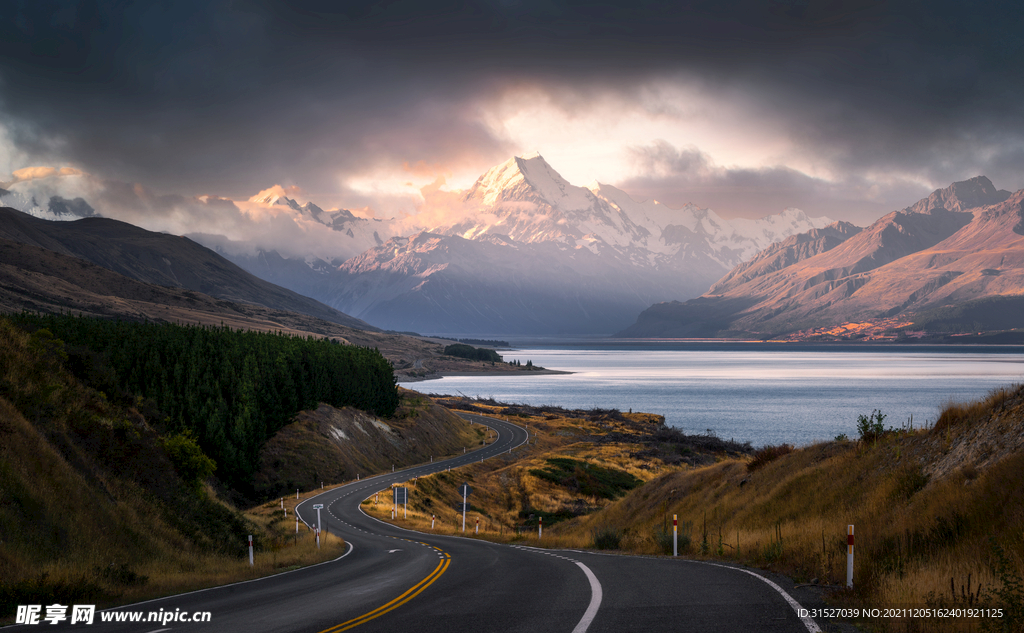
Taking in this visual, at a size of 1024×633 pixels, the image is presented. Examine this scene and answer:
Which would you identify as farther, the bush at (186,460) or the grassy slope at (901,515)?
the bush at (186,460)

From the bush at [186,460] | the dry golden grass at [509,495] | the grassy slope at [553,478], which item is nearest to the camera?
the bush at [186,460]

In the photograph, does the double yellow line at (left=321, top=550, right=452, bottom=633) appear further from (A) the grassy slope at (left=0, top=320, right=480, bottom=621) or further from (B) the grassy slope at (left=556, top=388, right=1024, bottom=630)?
(B) the grassy slope at (left=556, top=388, right=1024, bottom=630)

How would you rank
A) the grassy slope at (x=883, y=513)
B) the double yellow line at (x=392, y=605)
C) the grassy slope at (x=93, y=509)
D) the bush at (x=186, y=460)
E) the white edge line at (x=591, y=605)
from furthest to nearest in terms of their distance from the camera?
the bush at (x=186, y=460) → the grassy slope at (x=93, y=509) → the double yellow line at (x=392, y=605) → the grassy slope at (x=883, y=513) → the white edge line at (x=591, y=605)

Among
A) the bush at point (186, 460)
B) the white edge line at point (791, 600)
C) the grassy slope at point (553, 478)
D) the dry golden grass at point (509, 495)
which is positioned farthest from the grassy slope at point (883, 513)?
the bush at point (186, 460)

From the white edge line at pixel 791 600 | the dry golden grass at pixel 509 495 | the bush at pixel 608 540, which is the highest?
the white edge line at pixel 791 600

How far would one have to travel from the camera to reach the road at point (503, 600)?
10484 millimetres

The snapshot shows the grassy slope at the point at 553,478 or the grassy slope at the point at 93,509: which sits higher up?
the grassy slope at the point at 93,509

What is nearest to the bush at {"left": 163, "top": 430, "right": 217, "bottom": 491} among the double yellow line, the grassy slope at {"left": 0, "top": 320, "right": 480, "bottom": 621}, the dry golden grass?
the grassy slope at {"left": 0, "top": 320, "right": 480, "bottom": 621}

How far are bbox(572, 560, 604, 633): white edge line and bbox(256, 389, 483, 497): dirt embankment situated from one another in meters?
57.1

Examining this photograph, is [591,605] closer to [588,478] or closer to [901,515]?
[901,515]

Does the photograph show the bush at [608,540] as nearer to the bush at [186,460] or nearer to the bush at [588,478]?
the bush at [186,460]

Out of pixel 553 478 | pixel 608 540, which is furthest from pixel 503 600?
pixel 553 478

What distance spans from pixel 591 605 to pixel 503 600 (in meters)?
1.92

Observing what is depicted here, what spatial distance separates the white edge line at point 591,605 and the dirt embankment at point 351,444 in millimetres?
57063
